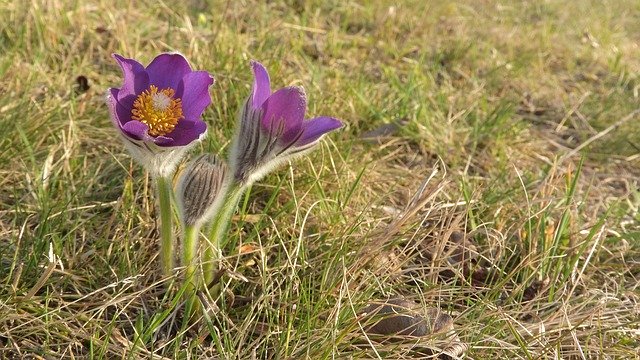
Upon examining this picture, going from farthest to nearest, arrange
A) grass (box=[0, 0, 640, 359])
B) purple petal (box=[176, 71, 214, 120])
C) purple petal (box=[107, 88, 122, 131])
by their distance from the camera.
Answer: grass (box=[0, 0, 640, 359]), purple petal (box=[176, 71, 214, 120]), purple petal (box=[107, 88, 122, 131])

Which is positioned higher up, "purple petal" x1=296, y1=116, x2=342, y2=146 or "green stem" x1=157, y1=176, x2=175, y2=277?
"purple petal" x1=296, y1=116, x2=342, y2=146

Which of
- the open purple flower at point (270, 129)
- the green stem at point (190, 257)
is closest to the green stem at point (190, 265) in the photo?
the green stem at point (190, 257)

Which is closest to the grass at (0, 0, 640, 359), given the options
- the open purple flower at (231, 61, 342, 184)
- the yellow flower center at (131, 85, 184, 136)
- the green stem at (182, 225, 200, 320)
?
the green stem at (182, 225, 200, 320)

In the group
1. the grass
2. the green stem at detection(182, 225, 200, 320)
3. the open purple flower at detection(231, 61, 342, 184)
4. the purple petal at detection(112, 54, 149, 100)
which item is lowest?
the grass

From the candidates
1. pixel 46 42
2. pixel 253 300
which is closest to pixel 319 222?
pixel 253 300

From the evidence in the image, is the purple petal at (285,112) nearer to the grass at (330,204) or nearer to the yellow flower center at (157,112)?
the yellow flower center at (157,112)

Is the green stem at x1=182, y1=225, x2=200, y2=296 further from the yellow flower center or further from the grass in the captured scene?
the yellow flower center
